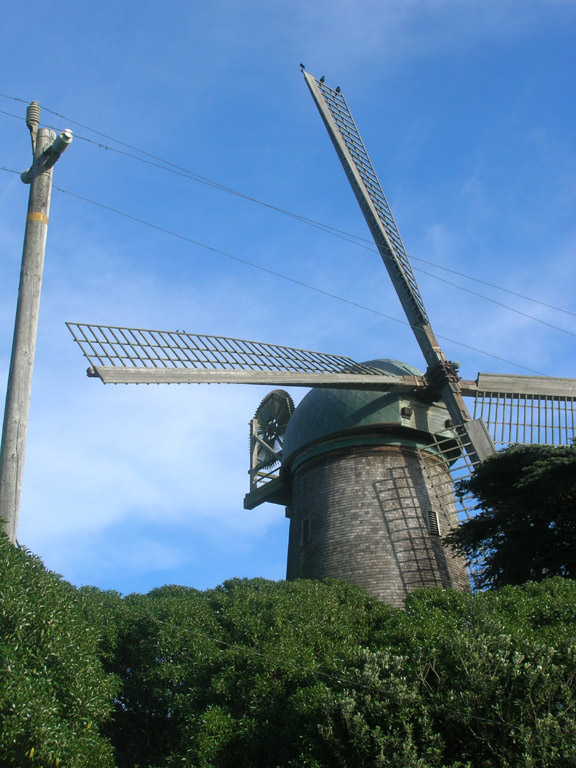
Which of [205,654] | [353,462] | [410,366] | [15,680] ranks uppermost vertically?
[410,366]

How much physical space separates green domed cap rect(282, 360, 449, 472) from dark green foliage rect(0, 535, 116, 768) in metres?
11.6

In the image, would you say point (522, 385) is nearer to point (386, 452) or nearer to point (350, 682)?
point (386, 452)

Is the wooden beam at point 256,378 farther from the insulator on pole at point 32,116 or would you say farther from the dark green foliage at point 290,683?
the insulator on pole at point 32,116

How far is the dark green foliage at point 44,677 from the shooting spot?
30.5 feet

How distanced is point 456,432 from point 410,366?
3008 mm

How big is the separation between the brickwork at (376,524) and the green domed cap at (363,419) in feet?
1.19

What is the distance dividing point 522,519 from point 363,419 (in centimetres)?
545

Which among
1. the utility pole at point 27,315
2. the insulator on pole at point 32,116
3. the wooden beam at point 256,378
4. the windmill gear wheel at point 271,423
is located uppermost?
the windmill gear wheel at point 271,423

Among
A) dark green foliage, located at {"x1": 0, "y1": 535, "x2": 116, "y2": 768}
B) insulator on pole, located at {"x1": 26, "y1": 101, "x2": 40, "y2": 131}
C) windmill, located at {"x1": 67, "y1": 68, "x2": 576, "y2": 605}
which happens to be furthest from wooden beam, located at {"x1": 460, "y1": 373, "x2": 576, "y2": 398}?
insulator on pole, located at {"x1": 26, "y1": 101, "x2": 40, "y2": 131}

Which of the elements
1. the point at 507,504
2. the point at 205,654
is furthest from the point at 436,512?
the point at 205,654

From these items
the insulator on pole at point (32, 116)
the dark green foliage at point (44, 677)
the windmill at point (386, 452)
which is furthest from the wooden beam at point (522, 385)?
the insulator on pole at point (32, 116)

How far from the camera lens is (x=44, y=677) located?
9977mm

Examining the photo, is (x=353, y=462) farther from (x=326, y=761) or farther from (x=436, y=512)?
(x=326, y=761)

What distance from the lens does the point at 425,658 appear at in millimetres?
11445
